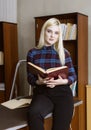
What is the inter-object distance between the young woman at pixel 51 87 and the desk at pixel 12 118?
0.27 feet

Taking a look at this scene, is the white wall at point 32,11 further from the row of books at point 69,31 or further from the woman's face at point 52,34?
the woman's face at point 52,34

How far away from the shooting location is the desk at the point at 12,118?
1.83 metres

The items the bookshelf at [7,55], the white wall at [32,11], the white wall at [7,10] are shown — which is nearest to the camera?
the white wall at [32,11]

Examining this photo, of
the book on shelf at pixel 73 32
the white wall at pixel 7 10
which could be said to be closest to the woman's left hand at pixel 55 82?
the book on shelf at pixel 73 32

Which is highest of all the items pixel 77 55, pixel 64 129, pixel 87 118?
pixel 77 55

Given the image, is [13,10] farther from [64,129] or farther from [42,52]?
[64,129]

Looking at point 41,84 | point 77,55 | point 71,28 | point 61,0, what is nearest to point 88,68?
point 77,55

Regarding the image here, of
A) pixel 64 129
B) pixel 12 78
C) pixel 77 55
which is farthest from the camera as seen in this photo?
pixel 12 78

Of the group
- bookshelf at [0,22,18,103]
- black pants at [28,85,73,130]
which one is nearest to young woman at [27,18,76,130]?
black pants at [28,85,73,130]

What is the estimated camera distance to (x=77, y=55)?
3.07m

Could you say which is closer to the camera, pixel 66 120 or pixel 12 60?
pixel 66 120

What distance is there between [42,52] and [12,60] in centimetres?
142

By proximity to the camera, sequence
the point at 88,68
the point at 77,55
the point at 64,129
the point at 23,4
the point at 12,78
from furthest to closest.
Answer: the point at 23,4 → the point at 12,78 → the point at 88,68 → the point at 77,55 → the point at 64,129

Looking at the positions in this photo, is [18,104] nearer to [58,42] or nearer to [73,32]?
[58,42]
